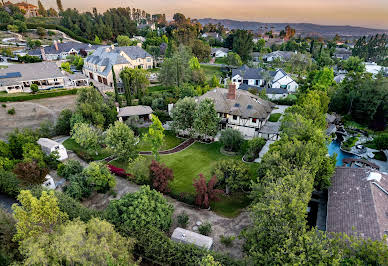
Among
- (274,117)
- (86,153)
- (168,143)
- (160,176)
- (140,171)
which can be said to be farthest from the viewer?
(274,117)

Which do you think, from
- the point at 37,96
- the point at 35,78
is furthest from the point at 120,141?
the point at 35,78

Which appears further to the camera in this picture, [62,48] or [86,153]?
[62,48]

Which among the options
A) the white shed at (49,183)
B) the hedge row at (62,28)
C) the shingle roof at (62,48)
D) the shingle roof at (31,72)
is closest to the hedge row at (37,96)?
the shingle roof at (31,72)

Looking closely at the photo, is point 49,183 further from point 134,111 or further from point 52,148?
point 134,111

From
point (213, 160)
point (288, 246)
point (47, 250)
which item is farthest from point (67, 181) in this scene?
point (288, 246)

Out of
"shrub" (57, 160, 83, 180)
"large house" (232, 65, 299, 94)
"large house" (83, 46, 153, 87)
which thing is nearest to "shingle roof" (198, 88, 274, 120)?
"large house" (232, 65, 299, 94)

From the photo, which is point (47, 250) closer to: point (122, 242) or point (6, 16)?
point (122, 242)
